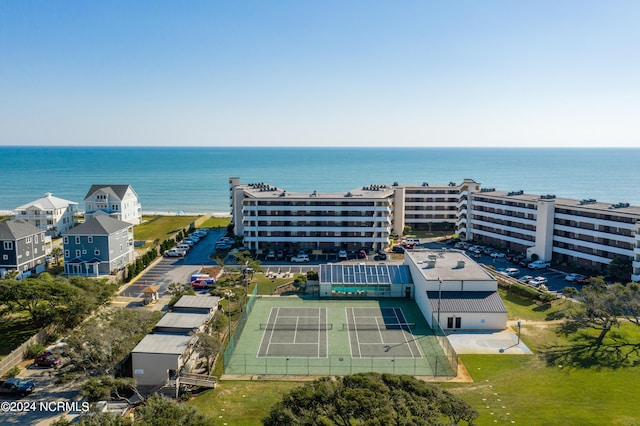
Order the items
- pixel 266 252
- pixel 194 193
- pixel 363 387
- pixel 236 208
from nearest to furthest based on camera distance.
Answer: pixel 363 387
pixel 266 252
pixel 236 208
pixel 194 193

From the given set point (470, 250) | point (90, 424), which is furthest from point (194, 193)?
point (90, 424)

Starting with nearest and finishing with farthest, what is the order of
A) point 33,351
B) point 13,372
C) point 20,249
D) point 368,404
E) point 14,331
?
1. point 368,404
2. point 13,372
3. point 33,351
4. point 14,331
5. point 20,249

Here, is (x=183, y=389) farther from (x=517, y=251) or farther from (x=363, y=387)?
(x=517, y=251)

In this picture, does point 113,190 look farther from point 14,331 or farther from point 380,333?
point 380,333

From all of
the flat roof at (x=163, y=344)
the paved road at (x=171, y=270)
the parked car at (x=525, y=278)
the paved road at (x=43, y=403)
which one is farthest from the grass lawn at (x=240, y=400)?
the parked car at (x=525, y=278)

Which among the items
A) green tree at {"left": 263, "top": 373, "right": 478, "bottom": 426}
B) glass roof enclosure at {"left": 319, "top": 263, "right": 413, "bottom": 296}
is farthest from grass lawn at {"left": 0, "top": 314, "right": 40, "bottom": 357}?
green tree at {"left": 263, "top": 373, "right": 478, "bottom": 426}

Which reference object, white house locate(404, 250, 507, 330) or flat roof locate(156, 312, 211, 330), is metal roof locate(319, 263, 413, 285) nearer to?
white house locate(404, 250, 507, 330)

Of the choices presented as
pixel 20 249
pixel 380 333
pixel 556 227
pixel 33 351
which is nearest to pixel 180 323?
pixel 33 351
